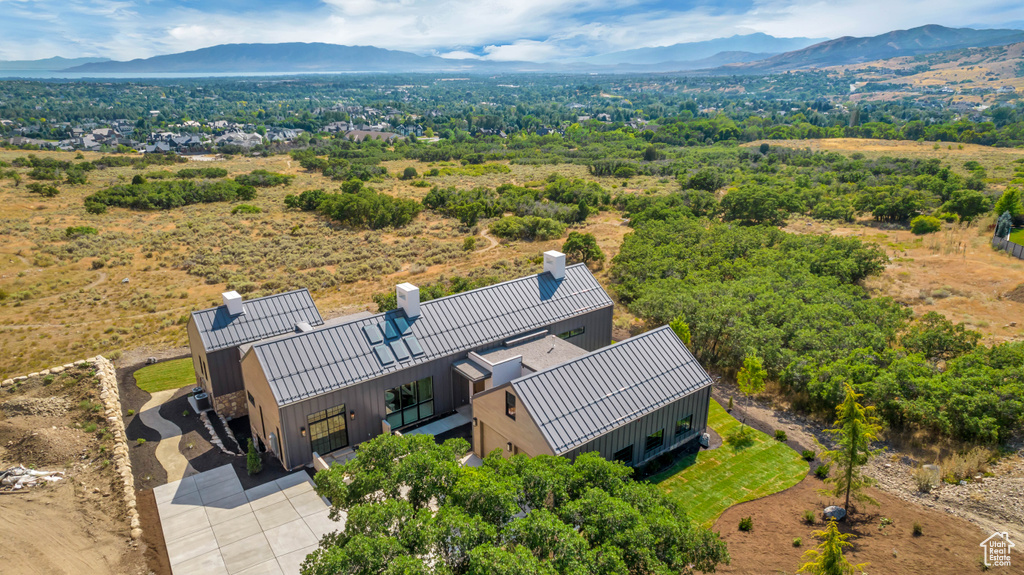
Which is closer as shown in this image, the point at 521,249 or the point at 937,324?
the point at 937,324

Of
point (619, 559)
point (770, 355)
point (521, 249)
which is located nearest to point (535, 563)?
point (619, 559)

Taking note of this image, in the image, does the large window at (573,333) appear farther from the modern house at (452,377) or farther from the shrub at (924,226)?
the shrub at (924,226)

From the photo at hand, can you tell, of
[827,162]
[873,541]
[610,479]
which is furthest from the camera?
[827,162]

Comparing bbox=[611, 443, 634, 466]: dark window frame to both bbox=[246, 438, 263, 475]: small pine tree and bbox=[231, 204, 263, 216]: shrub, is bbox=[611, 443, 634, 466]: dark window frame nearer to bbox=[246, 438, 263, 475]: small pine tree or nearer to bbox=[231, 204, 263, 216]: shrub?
bbox=[246, 438, 263, 475]: small pine tree

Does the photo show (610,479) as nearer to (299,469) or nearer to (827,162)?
(299,469)

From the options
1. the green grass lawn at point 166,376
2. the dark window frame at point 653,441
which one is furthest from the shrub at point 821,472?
the green grass lawn at point 166,376

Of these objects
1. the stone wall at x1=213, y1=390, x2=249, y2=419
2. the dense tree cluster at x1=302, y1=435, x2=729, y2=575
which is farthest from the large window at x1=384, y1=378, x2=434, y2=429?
the dense tree cluster at x1=302, y1=435, x2=729, y2=575

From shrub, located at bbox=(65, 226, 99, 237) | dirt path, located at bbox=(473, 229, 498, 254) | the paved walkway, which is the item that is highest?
shrub, located at bbox=(65, 226, 99, 237)
